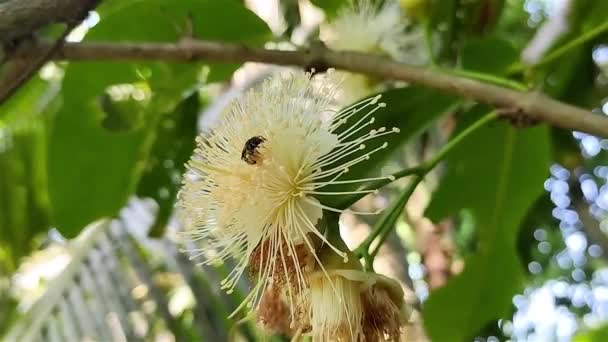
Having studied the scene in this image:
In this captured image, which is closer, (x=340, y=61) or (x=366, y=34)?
(x=340, y=61)

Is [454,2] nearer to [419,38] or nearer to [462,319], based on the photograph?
[419,38]

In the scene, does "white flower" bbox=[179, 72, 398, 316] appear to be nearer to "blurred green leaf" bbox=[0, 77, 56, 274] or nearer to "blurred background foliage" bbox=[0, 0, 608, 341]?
"blurred background foliage" bbox=[0, 0, 608, 341]

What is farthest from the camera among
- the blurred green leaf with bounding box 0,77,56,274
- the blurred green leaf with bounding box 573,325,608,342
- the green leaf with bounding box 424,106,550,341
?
the blurred green leaf with bounding box 0,77,56,274

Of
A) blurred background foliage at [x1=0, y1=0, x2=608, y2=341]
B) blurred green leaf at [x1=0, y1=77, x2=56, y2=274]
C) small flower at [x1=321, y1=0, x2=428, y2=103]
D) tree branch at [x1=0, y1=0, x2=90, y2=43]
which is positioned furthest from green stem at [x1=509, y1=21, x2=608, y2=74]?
blurred green leaf at [x1=0, y1=77, x2=56, y2=274]

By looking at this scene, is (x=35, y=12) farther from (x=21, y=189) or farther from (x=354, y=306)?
(x=21, y=189)

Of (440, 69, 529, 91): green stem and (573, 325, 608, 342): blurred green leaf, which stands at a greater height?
(440, 69, 529, 91): green stem

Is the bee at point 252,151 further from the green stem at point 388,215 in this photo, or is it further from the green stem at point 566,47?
the green stem at point 566,47

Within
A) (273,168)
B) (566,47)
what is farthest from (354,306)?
(566,47)

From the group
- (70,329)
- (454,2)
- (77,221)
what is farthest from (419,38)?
(70,329)
